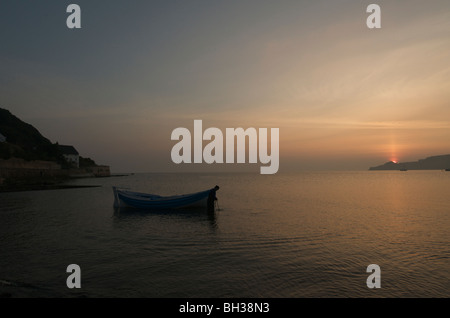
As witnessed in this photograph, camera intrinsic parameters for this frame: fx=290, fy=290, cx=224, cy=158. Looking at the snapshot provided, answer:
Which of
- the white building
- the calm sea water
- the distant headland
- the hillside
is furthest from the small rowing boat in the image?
the white building

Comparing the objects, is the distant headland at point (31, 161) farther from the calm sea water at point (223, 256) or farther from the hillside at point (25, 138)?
the calm sea water at point (223, 256)

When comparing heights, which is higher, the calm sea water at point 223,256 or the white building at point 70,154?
the white building at point 70,154

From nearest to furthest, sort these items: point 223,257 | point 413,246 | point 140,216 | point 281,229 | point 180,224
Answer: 1. point 223,257
2. point 413,246
3. point 281,229
4. point 180,224
5. point 140,216

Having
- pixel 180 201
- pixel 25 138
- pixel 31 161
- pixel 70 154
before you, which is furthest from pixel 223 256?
pixel 70 154

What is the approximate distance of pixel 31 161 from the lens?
221ft

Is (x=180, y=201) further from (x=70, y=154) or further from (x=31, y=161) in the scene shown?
(x=70, y=154)

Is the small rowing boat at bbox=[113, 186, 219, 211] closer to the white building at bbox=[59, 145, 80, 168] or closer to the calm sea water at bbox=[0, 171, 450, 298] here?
the calm sea water at bbox=[0, 171, 450, 298]

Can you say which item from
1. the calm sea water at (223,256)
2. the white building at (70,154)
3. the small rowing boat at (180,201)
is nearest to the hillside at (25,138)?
the white building at (70,154)

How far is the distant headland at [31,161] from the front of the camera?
2265 inches

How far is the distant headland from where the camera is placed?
5753 cm

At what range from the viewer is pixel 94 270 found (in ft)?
38.0

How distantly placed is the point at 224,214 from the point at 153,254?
14.9 metres

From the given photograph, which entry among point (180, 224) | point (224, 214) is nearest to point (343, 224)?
point (224, 214)
